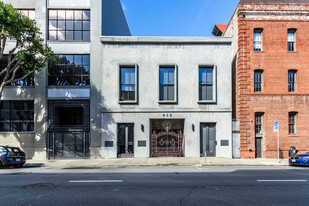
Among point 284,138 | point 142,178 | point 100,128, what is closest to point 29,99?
point 100,128

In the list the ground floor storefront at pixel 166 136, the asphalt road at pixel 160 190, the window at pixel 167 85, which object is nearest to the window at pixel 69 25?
the window at pixel 167 85

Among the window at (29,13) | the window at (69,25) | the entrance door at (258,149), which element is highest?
the window at (29,13)

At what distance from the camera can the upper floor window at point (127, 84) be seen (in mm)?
17953

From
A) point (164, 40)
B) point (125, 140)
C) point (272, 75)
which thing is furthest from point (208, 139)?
point (164, 40)

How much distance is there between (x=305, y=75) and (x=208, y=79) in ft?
27.2

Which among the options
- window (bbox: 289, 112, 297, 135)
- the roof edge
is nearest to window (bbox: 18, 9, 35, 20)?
the roof edge

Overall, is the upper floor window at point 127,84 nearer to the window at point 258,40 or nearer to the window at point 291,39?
the window at point 258,40

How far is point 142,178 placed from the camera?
394 inches

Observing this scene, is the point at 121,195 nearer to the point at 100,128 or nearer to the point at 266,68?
A: the point at 100,128

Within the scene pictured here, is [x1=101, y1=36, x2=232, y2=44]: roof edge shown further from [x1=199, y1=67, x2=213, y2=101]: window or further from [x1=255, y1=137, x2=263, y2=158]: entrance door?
[x1=255, y1=137, x2=263, y2=158]: entrance door

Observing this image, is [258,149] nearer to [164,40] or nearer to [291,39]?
[291,39]

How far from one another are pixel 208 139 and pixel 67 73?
530 inches

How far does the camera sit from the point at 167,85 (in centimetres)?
1811

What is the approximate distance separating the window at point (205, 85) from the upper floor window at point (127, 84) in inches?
225
